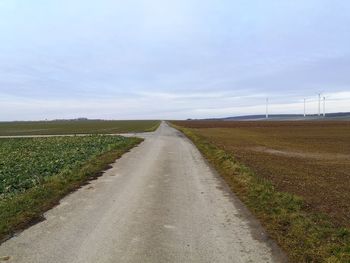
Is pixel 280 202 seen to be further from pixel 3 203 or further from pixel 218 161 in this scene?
pixel 218 161

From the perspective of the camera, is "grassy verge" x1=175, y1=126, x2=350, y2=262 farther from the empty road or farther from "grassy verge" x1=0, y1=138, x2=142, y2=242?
"grassy verge" x1=0, y1=138, x2=142, y2=242

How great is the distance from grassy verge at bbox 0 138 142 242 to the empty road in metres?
0.31

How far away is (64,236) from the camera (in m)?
8.06

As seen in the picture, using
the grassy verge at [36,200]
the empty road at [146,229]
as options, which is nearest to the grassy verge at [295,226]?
the empty road at [146,229]

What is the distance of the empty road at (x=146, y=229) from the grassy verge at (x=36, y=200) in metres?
0.31

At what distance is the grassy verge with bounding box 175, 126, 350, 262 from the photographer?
6.98 meters

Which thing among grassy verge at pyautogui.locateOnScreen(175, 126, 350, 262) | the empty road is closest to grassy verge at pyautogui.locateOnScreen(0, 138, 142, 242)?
the empty road

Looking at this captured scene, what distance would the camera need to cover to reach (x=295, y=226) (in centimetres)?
861

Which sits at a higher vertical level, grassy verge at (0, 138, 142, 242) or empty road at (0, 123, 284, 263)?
grassy verge at (0, 138, 142, 242)

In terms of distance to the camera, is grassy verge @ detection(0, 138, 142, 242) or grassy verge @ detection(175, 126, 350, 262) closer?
grassy verge @ detection(175, 126, 350, 262)

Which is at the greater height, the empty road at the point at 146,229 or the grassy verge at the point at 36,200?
the grassy verge at the point at 36,200

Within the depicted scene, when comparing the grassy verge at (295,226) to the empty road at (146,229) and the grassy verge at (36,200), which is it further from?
the grassy verge at (36,200)

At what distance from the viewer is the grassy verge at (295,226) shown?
6.98m

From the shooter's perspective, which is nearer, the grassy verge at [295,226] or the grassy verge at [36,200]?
the grassy verge at [295,226]
